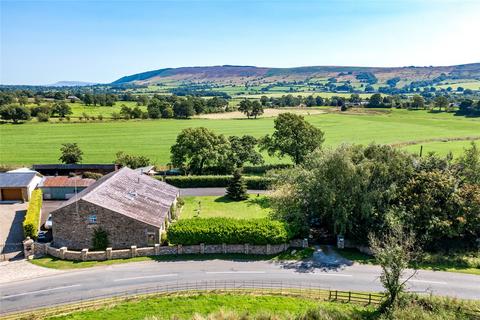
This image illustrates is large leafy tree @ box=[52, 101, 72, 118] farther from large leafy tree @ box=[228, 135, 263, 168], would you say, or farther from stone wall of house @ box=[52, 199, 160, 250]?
stone wall of house @ box=[52, 199, 160, 250]

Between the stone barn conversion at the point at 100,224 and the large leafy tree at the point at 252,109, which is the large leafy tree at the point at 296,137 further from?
the large leafy tree at the point at 252,109

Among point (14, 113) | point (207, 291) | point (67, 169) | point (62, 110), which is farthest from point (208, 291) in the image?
point (62, 110)

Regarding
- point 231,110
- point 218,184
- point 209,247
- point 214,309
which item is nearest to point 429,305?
point 214,309

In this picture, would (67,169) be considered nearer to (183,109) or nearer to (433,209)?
(433,209)

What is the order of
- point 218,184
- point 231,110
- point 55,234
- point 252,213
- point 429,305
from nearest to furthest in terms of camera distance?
point 429,305
point 55,234
point 252,213
point 218,184
point 231,110

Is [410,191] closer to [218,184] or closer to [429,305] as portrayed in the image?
[429,305]

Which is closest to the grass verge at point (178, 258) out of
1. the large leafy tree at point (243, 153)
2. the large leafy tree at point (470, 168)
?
the large leafy tree at point (470, 168)
